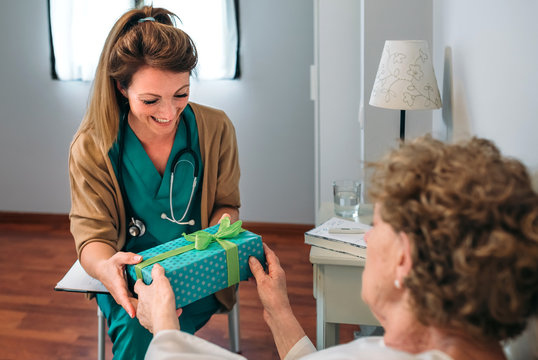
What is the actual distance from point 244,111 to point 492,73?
229 cm

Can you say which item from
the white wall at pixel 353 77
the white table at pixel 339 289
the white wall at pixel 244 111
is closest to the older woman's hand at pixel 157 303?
the white table at pixel 339 289

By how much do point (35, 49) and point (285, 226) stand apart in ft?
6.21

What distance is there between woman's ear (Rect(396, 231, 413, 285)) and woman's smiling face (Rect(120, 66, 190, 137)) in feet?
3.23

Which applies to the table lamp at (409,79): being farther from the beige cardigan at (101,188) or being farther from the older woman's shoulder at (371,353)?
the older woman's shoulder at (371,353)

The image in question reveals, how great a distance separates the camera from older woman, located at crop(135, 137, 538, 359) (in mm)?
717

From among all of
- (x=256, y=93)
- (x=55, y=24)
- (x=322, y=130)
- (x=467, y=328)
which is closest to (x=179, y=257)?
(x=467, y=328)

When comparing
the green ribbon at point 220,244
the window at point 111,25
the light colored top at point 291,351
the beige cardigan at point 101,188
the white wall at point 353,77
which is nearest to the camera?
the light colored top at point 291,351

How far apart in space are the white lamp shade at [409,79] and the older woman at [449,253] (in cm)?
86

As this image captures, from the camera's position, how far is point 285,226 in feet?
12.1

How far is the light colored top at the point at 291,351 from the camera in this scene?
2.77 feet

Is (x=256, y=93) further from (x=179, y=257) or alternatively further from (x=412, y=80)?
(x=179, y=257)

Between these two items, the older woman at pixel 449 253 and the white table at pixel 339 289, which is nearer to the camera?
the older woman at pixel 449 253

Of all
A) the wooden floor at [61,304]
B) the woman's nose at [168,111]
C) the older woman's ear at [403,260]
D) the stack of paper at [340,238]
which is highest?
the woman's nose at [168,111]

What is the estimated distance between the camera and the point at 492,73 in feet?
4.31
